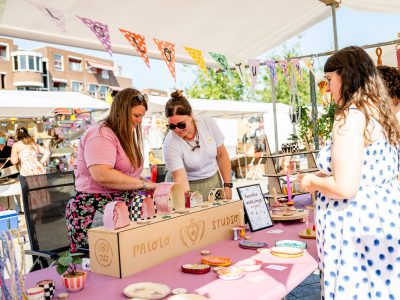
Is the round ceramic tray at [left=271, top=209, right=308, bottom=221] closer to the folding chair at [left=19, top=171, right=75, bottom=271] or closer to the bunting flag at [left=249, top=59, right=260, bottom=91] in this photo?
the folding chair at [left=19, top=171, right=75, bottom=271]

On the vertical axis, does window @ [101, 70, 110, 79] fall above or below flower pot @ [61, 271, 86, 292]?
above

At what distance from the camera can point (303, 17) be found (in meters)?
5.05

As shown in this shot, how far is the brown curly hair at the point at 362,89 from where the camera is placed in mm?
1566

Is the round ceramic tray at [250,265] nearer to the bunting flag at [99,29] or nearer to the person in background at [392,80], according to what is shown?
the person in background at [392,80]

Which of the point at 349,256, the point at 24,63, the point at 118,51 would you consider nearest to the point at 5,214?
the point at 349,256

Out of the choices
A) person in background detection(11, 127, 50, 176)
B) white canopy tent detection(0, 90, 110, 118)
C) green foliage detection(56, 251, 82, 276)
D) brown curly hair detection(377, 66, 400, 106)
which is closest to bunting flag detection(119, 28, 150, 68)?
brown curly hair detection(377, 66, 400, 106)

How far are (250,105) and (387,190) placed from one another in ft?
39.7

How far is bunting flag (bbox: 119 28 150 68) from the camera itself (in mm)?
3742

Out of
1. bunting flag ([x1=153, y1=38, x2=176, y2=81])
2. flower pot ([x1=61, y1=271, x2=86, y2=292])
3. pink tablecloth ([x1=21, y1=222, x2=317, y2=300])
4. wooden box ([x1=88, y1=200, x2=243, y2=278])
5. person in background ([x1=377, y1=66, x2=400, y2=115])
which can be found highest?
bunting flag ([x1=153, y1=38, x2=176, y2=81])

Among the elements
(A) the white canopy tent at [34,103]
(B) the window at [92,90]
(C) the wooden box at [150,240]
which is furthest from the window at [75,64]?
(C) the wooden box at [150,240]

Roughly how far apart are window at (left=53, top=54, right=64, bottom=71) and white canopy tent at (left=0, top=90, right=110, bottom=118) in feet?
96.8

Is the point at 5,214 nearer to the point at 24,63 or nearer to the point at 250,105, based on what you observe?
the point at 250,105

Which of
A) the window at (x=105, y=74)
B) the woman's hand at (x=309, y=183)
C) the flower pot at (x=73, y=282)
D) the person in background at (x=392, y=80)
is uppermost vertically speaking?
the window at (x=105, y=74)

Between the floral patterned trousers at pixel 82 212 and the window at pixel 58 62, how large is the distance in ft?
122
